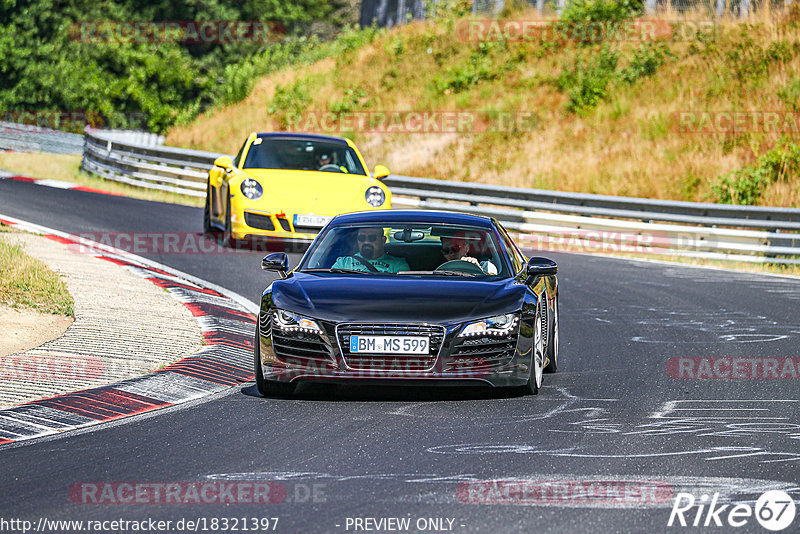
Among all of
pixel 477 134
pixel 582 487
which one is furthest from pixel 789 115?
pixel 582 487

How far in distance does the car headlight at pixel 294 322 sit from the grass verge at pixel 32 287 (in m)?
3.54

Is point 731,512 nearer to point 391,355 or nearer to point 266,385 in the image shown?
point 391,355

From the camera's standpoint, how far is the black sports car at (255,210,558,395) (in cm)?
789

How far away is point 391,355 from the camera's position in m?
7.88

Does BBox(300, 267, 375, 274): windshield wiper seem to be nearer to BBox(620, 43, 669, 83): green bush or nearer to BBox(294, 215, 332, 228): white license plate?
BBox(294, 215, 332, 228): white license plate

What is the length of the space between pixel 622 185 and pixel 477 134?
632cm

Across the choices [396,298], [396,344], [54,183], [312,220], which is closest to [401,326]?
[396,344]

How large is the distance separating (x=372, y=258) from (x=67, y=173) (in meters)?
22.8

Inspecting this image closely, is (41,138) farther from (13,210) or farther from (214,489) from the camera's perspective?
(214,489)

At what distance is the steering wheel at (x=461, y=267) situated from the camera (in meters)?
9.05

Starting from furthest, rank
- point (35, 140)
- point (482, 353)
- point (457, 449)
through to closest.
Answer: point (35, 140) < point (482, 353) < point (457, 449)

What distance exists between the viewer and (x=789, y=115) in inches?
1117

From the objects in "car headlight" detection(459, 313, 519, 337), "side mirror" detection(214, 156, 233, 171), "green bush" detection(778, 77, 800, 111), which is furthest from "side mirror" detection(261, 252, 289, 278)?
"green bush" detection(778, 77, 800, 111)

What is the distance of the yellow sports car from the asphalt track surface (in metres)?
5.64
